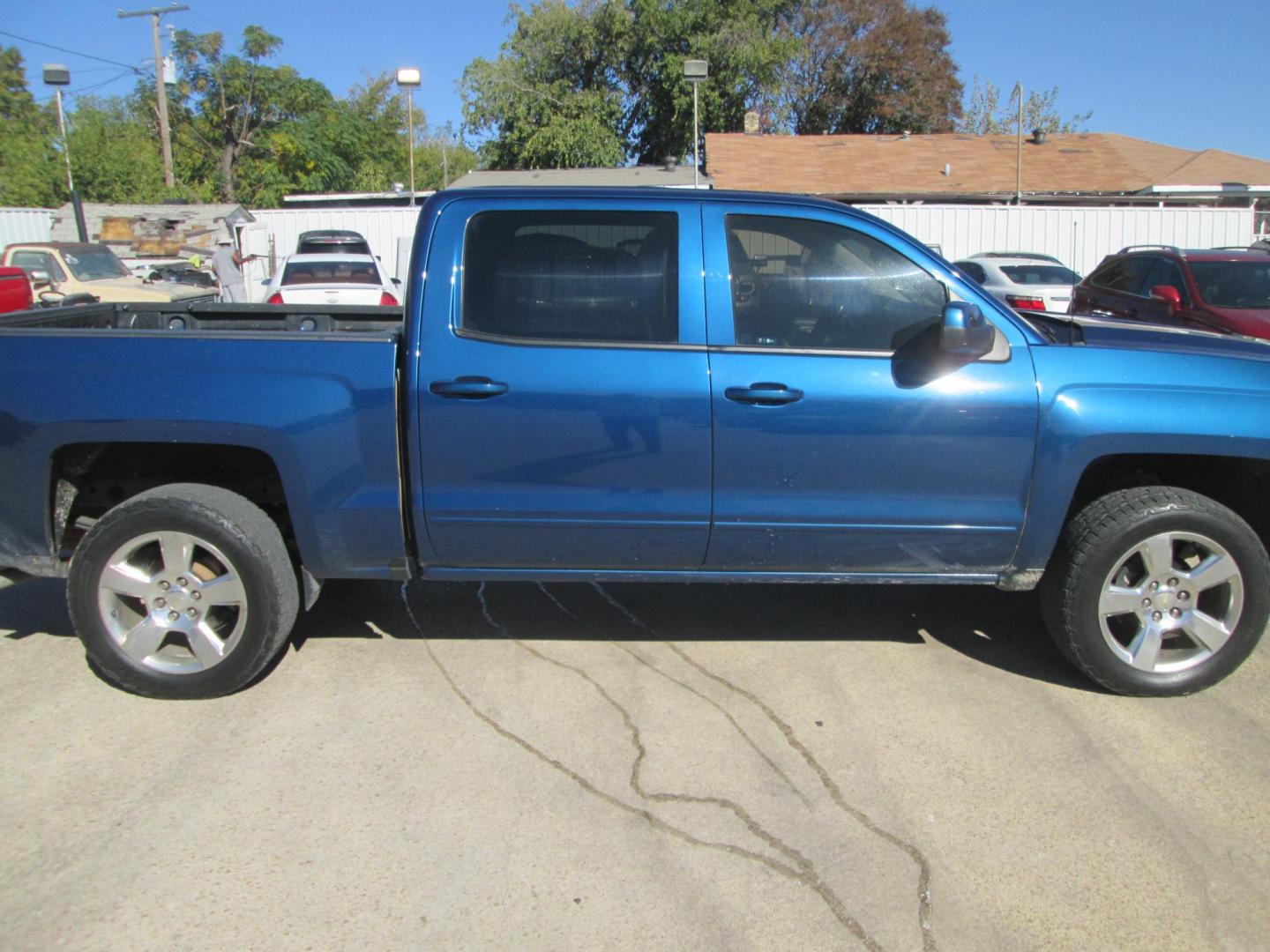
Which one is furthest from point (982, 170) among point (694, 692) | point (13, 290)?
point (694, 692)

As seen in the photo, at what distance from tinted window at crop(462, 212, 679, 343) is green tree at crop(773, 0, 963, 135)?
38753mm

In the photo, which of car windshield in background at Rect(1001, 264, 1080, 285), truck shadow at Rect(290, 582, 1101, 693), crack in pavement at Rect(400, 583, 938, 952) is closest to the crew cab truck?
crack in pavement at Rect(400, 583, 938, 952)

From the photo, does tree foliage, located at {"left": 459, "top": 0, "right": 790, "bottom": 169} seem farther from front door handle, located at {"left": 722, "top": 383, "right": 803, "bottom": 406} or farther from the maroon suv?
front door handle, located at {"left": 722, "top": 383, "right": 803, "bottom": 406}

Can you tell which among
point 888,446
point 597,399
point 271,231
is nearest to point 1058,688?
point 888,446

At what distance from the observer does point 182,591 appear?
12.7 feet

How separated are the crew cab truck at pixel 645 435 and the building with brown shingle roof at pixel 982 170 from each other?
74.4 feet

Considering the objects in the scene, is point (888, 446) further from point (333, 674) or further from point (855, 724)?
point (333, 674)

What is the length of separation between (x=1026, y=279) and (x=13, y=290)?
14.4 m

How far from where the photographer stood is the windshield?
16.4 m

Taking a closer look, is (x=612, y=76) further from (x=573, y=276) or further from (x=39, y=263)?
(x=573, y=276)

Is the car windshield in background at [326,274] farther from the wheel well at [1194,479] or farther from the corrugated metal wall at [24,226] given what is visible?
the corrugated metal wall at [24,226]

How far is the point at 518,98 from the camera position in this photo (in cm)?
3816

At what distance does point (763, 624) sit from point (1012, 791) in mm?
1600

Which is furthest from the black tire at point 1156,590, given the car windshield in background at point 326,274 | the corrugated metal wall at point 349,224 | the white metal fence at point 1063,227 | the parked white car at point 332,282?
the corrugated metal wall at point 349,224
